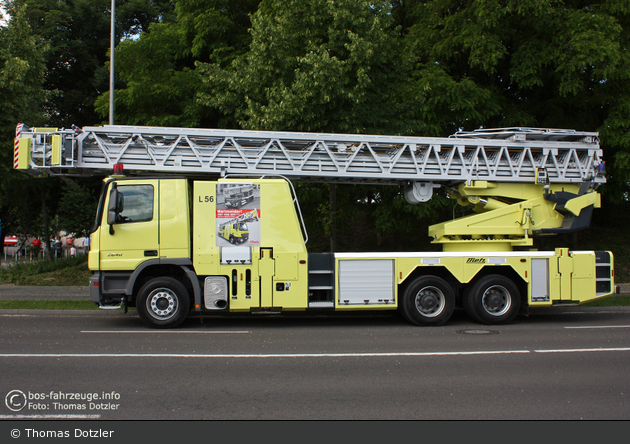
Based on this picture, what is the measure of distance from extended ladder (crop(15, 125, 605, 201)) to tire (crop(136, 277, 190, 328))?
2.28 metres

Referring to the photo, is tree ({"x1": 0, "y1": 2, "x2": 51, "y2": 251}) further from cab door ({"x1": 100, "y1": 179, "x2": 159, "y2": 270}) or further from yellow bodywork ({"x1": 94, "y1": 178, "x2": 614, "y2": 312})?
yellow bodywork ({"x1": 94, "y1": 178, "x2": 614, "y2": 312})

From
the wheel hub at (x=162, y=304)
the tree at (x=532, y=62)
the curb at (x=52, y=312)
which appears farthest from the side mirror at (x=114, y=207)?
the tree at (x=532, y=62)

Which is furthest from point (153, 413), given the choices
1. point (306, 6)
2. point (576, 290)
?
point (306, 6)

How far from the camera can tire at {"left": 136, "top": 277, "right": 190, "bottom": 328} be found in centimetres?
914

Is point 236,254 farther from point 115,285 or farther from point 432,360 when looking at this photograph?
point 432,360

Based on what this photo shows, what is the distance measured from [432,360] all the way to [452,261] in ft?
11.1

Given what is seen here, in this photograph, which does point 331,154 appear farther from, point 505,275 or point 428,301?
point 505,275

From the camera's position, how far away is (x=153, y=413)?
15.1 feet

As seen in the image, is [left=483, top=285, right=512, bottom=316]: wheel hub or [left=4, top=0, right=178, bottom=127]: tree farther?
[left=4, top=0, right=178, bottom=127]: tree

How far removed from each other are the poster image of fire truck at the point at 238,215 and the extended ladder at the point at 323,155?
1.75 feet

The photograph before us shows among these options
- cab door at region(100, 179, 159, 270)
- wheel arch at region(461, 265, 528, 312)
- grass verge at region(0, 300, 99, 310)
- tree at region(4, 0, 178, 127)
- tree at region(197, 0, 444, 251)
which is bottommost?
grass verge at region(0, 300, 99, 310)

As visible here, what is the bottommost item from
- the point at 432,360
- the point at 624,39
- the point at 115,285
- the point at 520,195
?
the point at 432,360

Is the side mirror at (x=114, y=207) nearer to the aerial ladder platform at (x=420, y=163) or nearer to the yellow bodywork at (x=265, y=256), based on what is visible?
the yellow bodywork at (x=265, y=256)

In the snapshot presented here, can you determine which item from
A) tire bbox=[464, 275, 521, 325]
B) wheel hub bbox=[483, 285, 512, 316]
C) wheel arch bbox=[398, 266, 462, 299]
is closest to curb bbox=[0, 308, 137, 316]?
wheel arch bbox=[398, 266, 462, 299]
